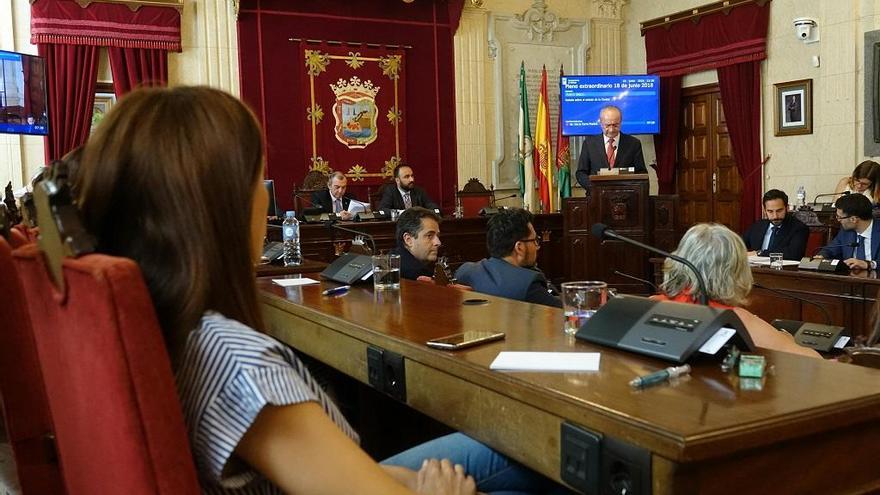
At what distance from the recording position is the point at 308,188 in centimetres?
806

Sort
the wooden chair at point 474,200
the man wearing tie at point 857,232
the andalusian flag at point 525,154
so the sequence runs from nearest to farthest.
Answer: the man wearing tie at point 857,232, the wooden chair at point 474,200, the andalusian flag at point 525,154

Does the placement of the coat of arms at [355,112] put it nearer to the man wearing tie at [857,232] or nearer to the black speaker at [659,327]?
the man wearing tie at [857,232]

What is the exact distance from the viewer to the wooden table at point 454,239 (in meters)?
6.86

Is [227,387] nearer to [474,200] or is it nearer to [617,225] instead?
[617,225]

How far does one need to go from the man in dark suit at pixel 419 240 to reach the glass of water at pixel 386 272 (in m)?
1.31

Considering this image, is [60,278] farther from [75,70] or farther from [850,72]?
[850,72]

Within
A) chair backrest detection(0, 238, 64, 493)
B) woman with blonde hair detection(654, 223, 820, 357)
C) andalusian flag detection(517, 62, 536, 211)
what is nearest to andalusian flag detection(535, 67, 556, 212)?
andalusian flag detection(517, 62, 536, 211)

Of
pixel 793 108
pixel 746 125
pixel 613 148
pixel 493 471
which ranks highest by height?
pixel 793 108

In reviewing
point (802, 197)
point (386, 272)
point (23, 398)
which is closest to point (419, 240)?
point (386, 272)

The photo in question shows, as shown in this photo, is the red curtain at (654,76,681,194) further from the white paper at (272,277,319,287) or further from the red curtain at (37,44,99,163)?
the white paper at (272,277,319,287)

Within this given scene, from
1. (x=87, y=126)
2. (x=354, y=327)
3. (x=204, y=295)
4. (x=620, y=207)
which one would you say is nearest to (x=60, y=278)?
(x=204, y=295)

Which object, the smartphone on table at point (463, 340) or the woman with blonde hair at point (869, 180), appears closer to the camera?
the smartphone on table at point (463, 340)

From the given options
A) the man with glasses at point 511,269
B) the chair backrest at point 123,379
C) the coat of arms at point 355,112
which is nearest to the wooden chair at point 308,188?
the coat of arms at point 355,112

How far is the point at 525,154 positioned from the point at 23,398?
8037 millimetres
